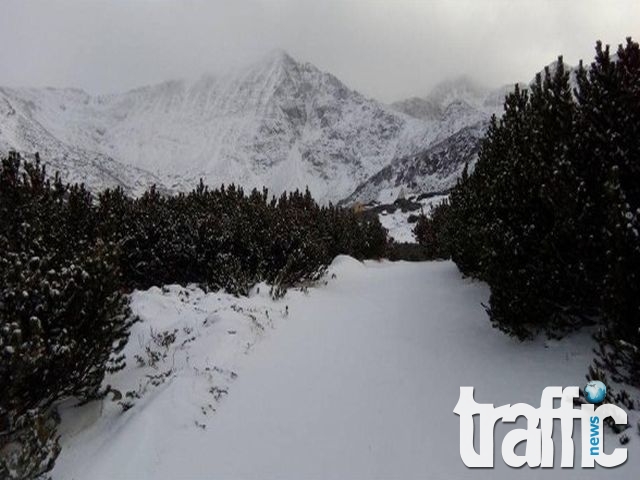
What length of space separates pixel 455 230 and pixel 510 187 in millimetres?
5965

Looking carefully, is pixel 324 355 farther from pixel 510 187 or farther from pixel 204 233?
pixel 204 233

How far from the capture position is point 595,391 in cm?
452

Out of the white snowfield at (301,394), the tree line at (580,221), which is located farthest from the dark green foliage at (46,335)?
the tree line at (580,221)

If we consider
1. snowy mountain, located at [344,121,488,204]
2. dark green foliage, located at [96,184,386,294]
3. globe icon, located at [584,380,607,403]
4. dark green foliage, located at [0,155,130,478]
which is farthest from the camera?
snowy mountain, located at [344,121,488,204]

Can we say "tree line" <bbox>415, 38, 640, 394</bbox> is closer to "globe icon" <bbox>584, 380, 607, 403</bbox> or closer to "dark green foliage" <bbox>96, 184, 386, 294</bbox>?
"globe icon" <bbox>584, 380, 607, 403</bbox>

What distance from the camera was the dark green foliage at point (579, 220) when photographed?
4570 mm

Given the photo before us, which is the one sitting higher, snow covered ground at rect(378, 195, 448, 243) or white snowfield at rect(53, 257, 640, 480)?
snow covered ground at rect(378, 195, 448, 243)

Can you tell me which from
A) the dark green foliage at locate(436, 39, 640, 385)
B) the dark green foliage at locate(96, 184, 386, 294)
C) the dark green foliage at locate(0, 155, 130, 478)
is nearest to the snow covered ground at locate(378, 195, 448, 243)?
the dark green foliage at locate(96, 184, 386, 294)

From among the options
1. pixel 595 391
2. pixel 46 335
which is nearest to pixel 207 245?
pixel 46 335

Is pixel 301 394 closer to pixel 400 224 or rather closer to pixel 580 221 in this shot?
pixel 580 221

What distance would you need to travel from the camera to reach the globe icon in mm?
4473

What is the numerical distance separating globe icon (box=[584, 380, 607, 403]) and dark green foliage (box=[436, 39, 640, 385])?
0.18m

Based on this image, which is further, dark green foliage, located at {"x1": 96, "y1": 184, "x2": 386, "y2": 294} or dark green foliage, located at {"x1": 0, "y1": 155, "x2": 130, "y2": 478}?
dark green foliage, located at {"x1": 96, "y1": 184, "x2": 386, "y2": 294}

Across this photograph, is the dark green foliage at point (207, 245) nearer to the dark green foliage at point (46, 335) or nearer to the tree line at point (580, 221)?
the dark green foliage at point (46, 335)
